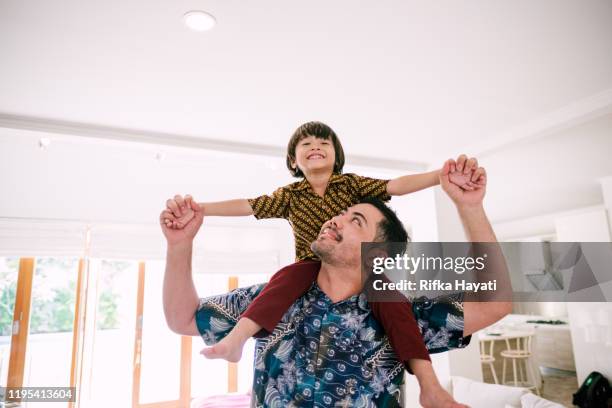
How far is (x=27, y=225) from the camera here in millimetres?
4070

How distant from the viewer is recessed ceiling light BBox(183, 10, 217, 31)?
1798mm

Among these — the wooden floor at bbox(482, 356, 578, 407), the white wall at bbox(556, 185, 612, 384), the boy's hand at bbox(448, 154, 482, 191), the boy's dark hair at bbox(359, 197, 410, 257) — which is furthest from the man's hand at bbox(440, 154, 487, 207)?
the wooden floor at bbox(482, 356, 578, 407)

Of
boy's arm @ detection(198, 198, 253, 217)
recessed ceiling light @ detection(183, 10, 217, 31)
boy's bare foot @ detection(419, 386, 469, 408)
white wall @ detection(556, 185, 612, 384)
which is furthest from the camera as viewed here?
white wall @ detection(556, 185, 612, 384)

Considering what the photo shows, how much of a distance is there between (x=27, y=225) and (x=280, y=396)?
435 centimetres

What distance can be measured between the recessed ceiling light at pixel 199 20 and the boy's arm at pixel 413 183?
55.1 inches

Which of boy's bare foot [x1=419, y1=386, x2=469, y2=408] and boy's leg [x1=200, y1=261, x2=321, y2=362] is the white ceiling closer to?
boy's leg [x1=200, y1=261, x2=321, y2=362]

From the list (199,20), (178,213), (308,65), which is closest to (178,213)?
(178,213)

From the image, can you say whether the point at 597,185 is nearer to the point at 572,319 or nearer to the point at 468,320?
the point at 572,319

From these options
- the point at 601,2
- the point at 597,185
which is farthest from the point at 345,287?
the point at 597,185

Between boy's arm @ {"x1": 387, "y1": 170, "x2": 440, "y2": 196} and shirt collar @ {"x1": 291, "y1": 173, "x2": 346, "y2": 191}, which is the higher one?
shirt collar @ {"x1": 291, "y1": 173, "x2": 346, "y2": 191}

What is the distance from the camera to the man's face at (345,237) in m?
0.72

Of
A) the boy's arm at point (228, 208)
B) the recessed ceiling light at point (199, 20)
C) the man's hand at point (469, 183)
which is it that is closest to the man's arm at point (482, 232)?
the man's hand at point (469, 183)

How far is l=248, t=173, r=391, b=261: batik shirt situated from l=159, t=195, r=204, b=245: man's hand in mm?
162

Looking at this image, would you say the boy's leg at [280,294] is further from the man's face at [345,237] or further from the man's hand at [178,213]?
the man's hand at [178,213]
